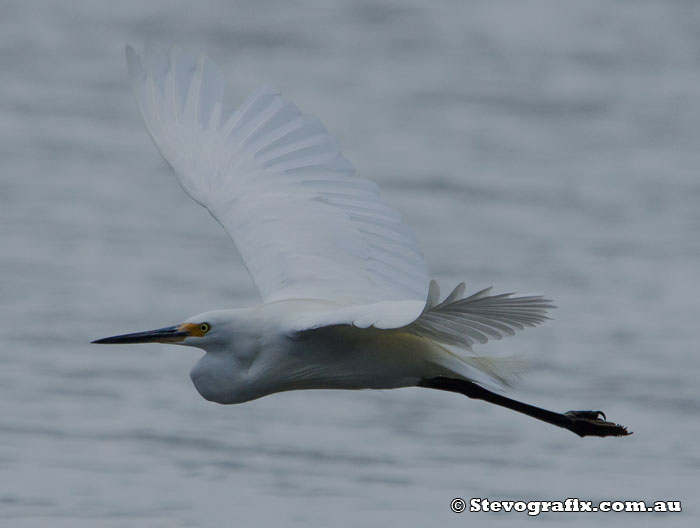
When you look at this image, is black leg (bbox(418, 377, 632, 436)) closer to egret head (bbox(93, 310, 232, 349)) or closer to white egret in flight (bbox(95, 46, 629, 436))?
white egret in flight (bbox(95, 46, 629, 436))

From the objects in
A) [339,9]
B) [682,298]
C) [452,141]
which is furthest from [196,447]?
[339,9]

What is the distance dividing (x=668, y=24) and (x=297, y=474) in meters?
9.64

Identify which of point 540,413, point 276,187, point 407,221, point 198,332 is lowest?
point 540,413

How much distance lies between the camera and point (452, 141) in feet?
39.7

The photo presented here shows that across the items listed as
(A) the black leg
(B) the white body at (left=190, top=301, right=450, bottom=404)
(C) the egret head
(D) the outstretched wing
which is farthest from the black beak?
(A) the black leg

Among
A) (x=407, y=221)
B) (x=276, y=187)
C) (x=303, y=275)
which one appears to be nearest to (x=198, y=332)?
(x=303, y=275)

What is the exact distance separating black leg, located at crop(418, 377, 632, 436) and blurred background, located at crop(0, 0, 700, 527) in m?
0.18

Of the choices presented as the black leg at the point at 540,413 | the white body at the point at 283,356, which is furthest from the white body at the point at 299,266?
the black leg at the point at 540,413

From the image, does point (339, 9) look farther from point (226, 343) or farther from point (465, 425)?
point (226, 343)

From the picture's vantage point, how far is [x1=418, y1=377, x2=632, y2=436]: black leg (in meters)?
5.84

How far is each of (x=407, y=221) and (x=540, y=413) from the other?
4.19m

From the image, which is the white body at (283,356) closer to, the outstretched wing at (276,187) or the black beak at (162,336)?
the black beak at (162,336)

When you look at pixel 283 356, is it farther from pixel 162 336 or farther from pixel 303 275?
pixel 303 275

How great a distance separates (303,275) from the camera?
5992 mm
